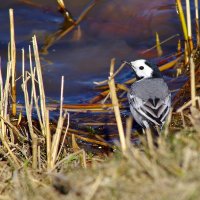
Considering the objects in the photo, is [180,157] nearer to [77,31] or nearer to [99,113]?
[99,113]

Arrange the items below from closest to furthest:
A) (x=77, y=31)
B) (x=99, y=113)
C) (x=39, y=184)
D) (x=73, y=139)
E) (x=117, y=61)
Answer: (x=39, y=184), (x=73, y=139), (x=99, y=113), (x=117, y=61), (x=77, y=31)

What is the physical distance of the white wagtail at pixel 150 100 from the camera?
785 cm

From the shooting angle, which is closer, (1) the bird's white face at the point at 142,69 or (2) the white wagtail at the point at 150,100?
(2) the white wagtail at the point at 150,100

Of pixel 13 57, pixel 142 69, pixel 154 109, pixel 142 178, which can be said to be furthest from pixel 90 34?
pixel 142 178

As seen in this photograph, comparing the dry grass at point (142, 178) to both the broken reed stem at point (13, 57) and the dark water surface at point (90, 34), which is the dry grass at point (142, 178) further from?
the dark water surface at point (90, 34)

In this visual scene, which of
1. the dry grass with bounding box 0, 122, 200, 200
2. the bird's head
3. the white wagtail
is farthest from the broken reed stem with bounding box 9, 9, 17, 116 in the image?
the dry grass with bounding box 0, 122, 200, 200

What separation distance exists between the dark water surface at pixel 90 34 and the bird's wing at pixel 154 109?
194 centimetres

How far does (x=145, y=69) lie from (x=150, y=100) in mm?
997

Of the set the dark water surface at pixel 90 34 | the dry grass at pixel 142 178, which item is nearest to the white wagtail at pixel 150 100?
the dark water surface at pixel 90 34

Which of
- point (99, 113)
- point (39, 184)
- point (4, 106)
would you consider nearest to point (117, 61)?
point (99, 113)

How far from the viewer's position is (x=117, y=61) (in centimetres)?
1091

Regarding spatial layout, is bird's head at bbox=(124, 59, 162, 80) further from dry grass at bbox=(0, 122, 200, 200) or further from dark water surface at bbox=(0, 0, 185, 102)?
dry grass at bbox=(0, 122, 200, 200)

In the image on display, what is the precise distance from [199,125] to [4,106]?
103 inches

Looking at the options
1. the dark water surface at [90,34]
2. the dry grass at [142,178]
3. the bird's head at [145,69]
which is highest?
the dark water surface at [90,34]
